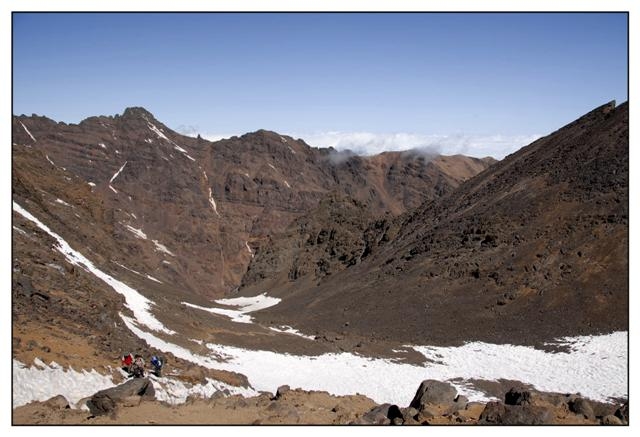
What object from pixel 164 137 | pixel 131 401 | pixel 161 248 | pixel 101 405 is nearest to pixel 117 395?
pixel 131 401

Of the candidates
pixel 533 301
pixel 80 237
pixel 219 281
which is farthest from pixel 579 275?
pixel 219 281

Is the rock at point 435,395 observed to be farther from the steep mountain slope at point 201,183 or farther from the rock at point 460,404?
the steep mountain slope at point 201,183

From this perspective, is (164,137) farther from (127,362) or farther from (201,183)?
(127,362)

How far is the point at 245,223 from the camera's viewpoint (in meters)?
156

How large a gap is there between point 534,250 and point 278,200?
120197 mm

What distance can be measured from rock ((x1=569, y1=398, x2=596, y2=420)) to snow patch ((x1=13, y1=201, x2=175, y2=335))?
22.2 meters

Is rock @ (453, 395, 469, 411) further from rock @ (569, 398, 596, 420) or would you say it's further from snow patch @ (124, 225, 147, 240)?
snow patch @ (124, 225, 147, 240)

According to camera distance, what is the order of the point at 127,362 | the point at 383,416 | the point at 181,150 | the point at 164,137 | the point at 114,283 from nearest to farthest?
the point at 383,416 → the point at 127,362 → the point at 114,283 → the point at 181,150 → the point at 164,137

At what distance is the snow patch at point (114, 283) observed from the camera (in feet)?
109

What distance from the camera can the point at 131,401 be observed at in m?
14.8

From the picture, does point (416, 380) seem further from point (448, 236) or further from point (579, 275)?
point (448, 236)

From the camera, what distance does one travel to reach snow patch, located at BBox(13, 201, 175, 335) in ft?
109

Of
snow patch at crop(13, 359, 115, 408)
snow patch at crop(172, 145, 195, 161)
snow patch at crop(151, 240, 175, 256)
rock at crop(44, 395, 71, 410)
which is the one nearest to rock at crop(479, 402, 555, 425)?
rock at crop(44, 395, 71, 410)

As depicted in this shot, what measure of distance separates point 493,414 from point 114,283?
31.4m
